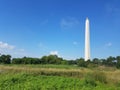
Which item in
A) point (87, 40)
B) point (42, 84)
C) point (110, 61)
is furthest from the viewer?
point (110, 61)

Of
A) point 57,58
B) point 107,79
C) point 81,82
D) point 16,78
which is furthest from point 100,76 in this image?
point 57,58

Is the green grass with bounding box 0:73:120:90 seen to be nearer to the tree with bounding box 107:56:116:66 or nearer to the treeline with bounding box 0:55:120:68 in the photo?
the treeline with bounding box 0:55:120:68

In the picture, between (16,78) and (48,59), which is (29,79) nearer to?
(16,78)

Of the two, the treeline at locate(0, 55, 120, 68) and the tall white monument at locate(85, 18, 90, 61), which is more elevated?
the tall white monument at locate(85, 18, 90, 61)

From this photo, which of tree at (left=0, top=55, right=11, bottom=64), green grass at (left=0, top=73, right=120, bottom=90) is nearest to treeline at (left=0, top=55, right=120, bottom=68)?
tree at (left=0, top=55, right=11, bottom=64)

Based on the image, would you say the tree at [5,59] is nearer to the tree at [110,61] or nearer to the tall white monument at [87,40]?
the tall white monument at [87,40]

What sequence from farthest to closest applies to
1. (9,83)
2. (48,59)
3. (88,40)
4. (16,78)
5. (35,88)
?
(48,59) < (88,40) < (16,78) < (9,83) < (35,88)

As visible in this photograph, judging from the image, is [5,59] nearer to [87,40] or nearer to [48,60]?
[48,60]

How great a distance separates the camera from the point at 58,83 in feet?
41.8

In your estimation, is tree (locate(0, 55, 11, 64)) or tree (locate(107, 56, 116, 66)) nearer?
tree (locate(0, 55, 11, 64))

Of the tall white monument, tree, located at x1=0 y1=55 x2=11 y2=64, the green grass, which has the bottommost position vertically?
the green grass

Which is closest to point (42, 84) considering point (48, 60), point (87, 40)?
point (87, 40)

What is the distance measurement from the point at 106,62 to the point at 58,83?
45940 millimetres

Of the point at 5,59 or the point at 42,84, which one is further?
the point at 5,59
